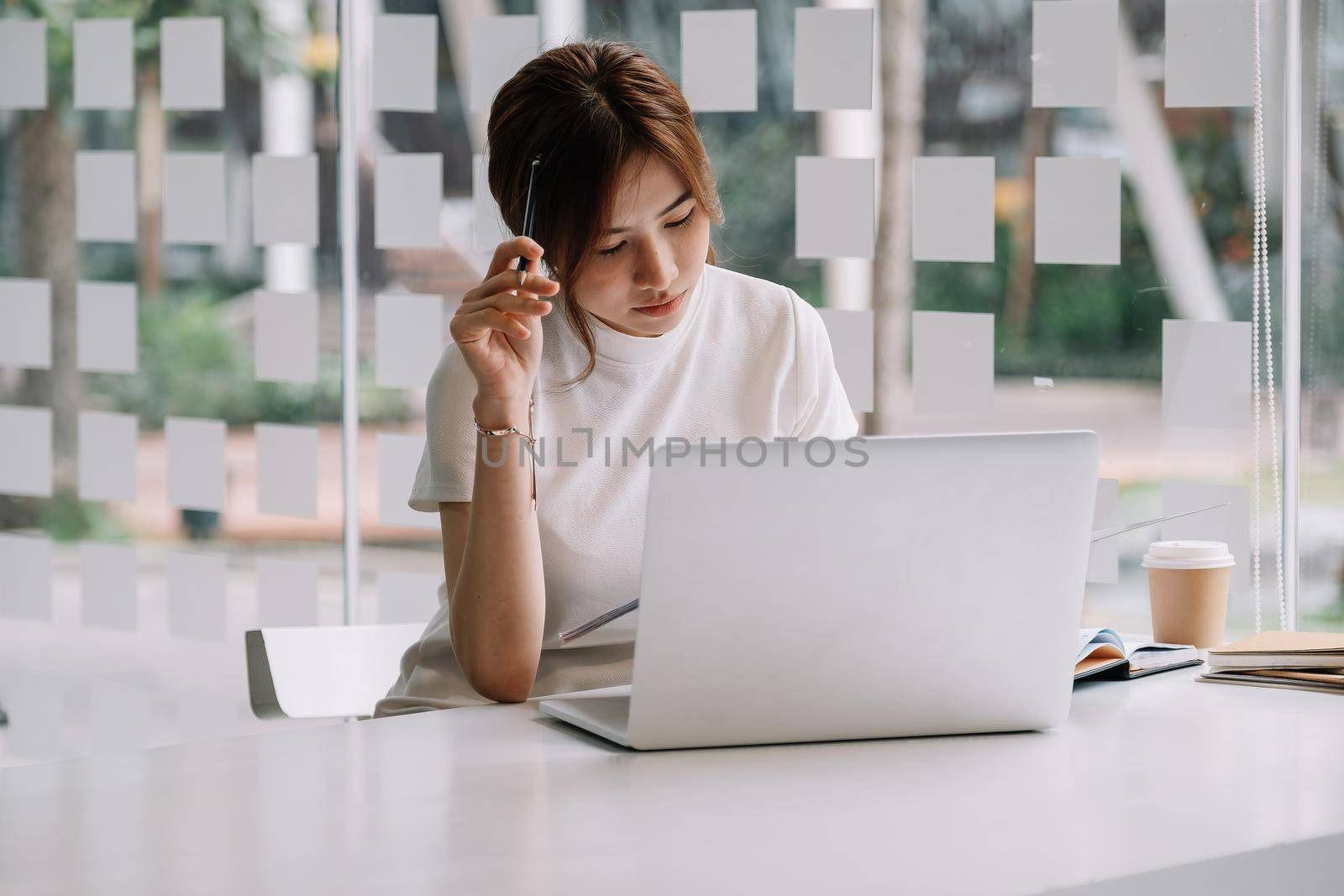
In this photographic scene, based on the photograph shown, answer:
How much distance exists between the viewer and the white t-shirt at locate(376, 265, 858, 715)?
145cm

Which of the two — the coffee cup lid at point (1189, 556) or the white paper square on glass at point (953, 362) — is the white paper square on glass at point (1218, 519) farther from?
the coffee cup lid at point (1189, 556)

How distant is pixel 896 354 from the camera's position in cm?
352

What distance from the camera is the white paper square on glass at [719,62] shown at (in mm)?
2441

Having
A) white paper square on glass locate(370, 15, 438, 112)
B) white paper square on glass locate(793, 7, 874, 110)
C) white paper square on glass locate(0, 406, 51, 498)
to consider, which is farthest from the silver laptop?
white paper square on glass locate(0, 406, 51, 498)

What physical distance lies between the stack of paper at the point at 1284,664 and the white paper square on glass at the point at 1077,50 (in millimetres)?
1227

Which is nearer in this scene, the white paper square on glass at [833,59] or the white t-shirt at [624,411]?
the white t-shirt at [624,411]

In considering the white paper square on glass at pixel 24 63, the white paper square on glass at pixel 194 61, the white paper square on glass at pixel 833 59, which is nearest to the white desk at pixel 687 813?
the white paper square on glass at pixel 833 59

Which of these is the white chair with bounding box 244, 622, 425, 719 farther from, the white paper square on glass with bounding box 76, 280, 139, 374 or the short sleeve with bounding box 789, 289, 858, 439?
the white paper square on glass with bounding box 76, 280, 139, 374

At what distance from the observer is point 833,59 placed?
241cm

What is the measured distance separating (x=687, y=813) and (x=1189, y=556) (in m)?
0.79

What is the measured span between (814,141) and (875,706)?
2675mm

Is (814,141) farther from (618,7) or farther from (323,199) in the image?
(323,199)

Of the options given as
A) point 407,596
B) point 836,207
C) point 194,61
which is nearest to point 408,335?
point 407,596

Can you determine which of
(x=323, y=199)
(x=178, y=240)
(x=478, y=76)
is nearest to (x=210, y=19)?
(x=178, y=240)
